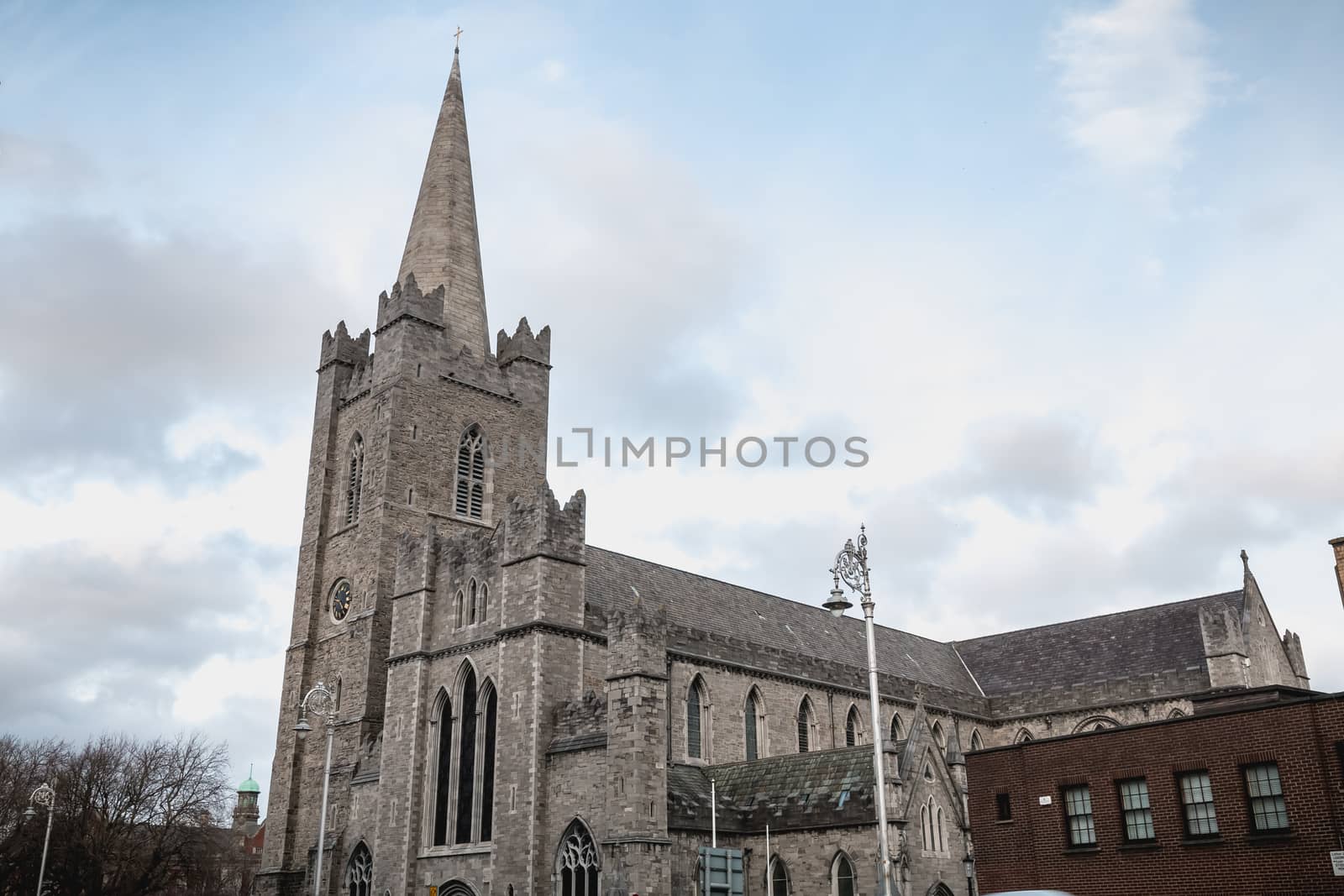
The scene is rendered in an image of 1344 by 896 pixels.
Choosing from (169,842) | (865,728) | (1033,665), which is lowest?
(169,842)

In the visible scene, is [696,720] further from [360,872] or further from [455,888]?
[360,872]

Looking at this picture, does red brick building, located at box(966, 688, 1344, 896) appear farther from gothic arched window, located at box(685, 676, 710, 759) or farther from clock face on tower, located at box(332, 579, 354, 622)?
clock face on tower, located at box(332, 579, 354, 622)

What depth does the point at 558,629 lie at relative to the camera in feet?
120

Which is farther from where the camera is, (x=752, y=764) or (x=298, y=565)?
(x=298, y=565)

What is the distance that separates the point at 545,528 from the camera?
122 ft

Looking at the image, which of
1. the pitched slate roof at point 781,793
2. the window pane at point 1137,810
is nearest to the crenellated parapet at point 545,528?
the pitched slate roof at point 781,793

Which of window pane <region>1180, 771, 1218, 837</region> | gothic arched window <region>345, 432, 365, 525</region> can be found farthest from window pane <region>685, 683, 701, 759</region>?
window pane <region>1180, 771, 1218, 837</region>

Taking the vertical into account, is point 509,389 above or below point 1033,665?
above

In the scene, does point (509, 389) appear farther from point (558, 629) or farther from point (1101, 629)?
point (1101, 629)

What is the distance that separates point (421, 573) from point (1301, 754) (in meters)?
27.7

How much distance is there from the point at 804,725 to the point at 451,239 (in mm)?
27961

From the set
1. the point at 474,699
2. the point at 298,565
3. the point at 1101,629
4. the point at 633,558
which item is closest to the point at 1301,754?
the point at 474,699

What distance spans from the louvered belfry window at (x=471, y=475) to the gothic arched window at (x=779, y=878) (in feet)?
69.3

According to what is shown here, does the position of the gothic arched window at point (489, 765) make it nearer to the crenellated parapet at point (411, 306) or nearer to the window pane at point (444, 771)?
the window pane at point (444, 771)
